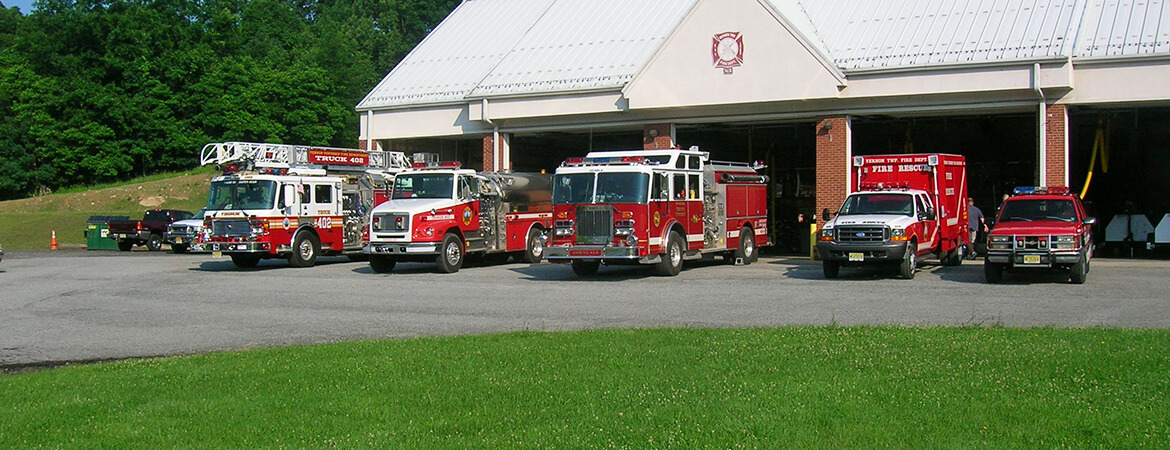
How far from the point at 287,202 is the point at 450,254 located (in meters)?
4.85

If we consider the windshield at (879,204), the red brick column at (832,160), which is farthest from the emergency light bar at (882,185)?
the red brick column at (832,160)

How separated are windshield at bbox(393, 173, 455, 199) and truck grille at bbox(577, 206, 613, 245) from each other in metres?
4.51

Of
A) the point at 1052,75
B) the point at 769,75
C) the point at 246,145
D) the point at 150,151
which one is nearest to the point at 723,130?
the point at 769,75

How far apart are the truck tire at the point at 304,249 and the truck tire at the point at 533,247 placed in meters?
5.55

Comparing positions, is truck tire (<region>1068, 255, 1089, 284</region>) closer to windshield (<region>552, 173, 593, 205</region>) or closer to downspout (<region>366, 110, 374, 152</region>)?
windshield (<region>552, 173, 593, 205</region>)

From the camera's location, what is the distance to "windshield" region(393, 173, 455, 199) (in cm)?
2633

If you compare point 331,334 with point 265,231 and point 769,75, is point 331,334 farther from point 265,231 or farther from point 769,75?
point 769,75

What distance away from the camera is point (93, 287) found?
22406 millimetres

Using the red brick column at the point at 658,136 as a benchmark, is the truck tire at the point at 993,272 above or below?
below

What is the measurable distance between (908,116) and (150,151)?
188ft

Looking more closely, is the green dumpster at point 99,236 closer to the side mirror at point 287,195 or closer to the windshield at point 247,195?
the windshield at point 247,195

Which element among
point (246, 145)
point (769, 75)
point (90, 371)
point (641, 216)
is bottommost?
point (90, 371)

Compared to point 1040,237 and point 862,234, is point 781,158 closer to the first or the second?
point 862,234

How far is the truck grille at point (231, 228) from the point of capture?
2672cm
